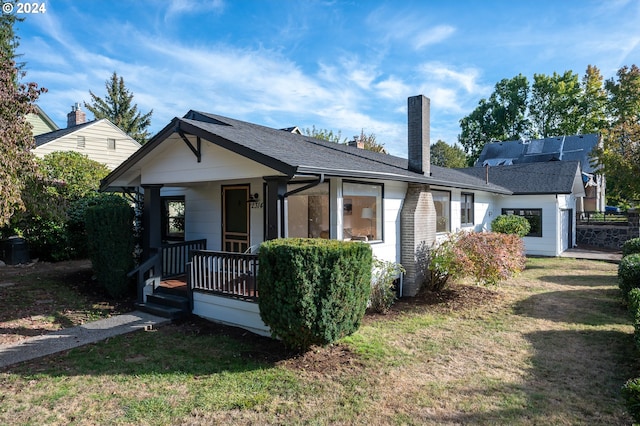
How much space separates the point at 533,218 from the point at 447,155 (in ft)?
122

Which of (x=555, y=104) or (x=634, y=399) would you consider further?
(x=555, y=104)

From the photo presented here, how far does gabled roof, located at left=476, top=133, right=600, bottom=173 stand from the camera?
32344 mm

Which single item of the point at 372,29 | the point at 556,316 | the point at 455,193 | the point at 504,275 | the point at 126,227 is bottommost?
the point at 556,316

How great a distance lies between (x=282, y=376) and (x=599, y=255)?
16.7m

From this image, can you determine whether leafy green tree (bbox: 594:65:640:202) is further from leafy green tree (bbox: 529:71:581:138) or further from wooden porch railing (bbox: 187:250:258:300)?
leafy green tree (bbox: 529:71:581:138)

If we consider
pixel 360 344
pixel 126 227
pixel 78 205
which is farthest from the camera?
pixel 78 205

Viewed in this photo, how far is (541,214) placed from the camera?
16219mm

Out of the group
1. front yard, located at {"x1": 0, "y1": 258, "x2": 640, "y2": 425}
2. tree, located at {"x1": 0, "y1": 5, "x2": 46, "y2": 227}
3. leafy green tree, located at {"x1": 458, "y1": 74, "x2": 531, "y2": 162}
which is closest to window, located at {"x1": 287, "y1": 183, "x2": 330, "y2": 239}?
front yard, located at {"x1": 0, "y1": 258, "x2": 640, "y2": 425}

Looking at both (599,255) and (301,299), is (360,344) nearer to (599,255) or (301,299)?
(301,299)

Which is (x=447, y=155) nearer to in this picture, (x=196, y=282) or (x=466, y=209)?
(x=466, y=209)

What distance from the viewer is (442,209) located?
1105 cm

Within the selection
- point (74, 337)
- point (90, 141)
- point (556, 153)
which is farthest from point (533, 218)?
point (90, 141)

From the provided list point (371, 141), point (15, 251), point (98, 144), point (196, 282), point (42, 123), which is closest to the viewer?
point (196, 282)

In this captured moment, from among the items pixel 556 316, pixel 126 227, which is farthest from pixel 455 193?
pixel 126 227
